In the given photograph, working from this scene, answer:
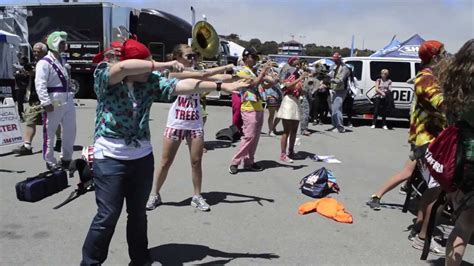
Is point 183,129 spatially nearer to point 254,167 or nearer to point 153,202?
point 153,202

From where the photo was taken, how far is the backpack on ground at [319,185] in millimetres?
5849

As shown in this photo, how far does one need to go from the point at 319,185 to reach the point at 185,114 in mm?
2085

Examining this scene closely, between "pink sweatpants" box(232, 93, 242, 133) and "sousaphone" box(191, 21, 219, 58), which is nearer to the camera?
A: "sousaphone" box(191, 21, 219, 58)

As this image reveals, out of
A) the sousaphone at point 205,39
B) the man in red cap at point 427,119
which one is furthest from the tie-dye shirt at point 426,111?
the sousaphone at point 205,39

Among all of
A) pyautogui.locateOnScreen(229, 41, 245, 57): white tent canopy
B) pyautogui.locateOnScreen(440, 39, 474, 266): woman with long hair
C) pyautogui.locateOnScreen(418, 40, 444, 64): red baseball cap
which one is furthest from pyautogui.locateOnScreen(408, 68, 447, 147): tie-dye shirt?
pyautogui.locateOnScreen(229, 41, 245, 57): white tent canopy

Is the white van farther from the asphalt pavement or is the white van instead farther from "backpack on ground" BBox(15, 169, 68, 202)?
"backpack on ground" BBox(15, 169, 68, 202)

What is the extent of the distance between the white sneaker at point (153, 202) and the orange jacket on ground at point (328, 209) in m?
1.62

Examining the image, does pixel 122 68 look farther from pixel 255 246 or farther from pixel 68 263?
pixel 255 246

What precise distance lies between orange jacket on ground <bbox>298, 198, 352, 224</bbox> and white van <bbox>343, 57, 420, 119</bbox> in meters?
8.75

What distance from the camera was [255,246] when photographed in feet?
13.7

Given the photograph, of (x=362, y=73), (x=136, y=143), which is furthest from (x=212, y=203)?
(x=362, y=73)

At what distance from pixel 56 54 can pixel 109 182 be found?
12.8ft

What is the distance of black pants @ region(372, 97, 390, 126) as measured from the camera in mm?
13047

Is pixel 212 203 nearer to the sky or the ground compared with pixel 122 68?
nearer to the ground
